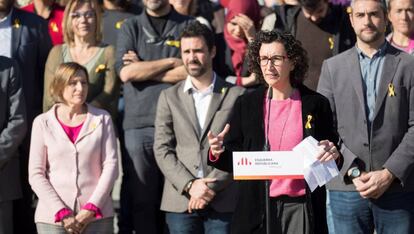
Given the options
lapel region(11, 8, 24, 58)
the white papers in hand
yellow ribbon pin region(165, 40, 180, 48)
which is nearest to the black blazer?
the white papers in hand

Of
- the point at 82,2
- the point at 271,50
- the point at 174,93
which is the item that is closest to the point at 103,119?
the point at 174,93

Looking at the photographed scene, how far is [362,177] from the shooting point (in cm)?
616

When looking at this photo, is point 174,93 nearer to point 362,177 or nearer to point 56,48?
point 56,48

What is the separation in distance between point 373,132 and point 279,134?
888mm

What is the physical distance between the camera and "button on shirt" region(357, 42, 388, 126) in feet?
20.8

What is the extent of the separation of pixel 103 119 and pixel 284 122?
79.7 inches

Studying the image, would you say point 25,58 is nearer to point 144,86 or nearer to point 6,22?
point 6,22

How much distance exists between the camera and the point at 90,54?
7.89 meters

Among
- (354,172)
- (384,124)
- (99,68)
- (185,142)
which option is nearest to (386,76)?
(384,124)

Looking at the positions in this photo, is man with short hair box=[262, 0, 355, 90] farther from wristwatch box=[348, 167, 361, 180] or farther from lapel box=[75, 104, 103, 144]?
lapel box=[75, 104, 103, 144]

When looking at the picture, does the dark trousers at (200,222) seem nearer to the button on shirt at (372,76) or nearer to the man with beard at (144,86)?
the man with beard at (144,86)

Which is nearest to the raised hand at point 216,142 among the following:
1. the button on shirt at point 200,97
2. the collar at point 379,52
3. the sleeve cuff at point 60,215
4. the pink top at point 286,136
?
the pink top at point 286,136

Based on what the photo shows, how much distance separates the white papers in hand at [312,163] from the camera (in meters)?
5.28

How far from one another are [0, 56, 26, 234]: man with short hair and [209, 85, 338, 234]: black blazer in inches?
88.2
